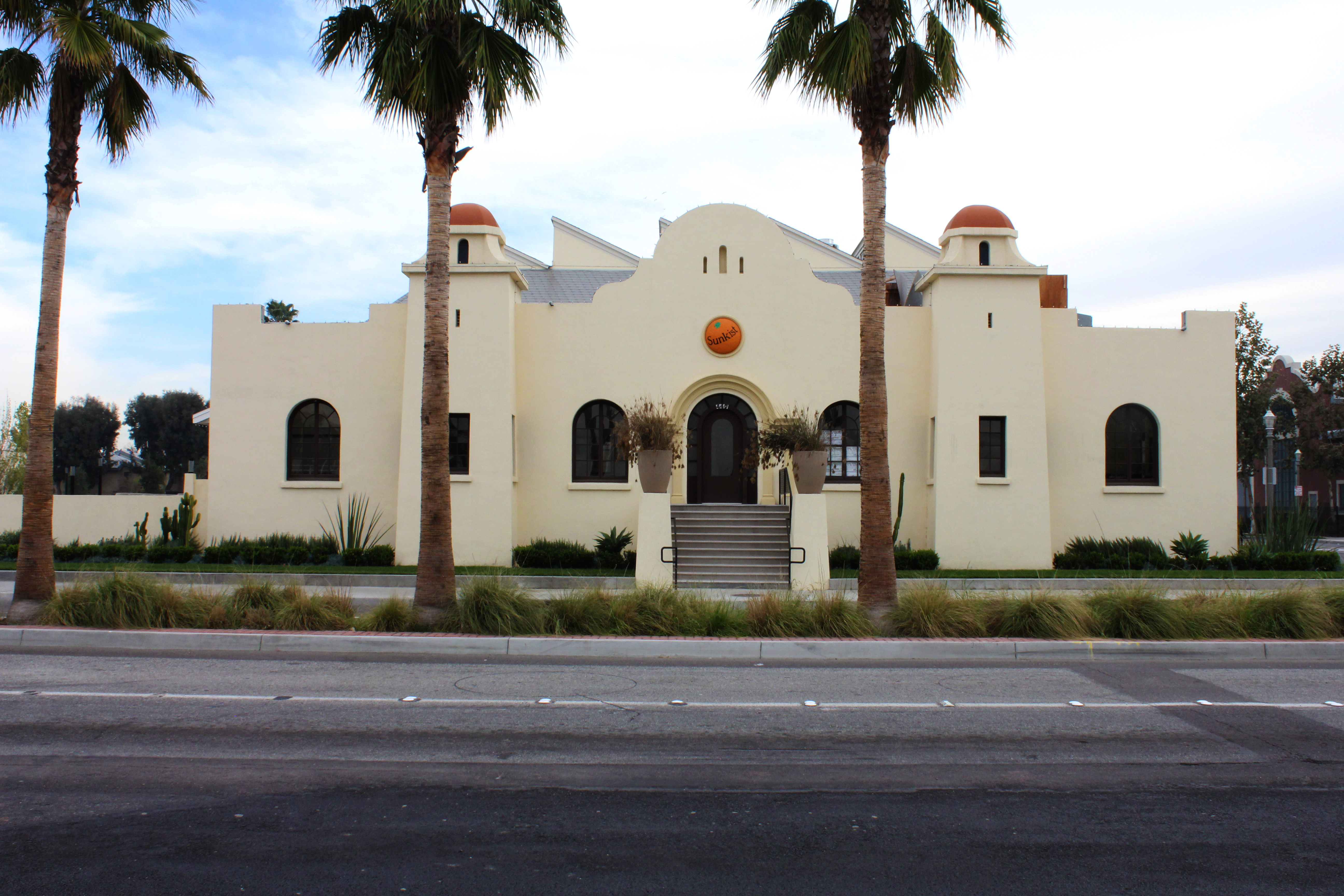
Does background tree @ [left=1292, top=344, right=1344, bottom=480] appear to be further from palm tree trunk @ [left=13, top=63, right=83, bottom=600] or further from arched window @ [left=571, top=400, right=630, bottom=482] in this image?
palm tree trunk @ [left=13, top=63, right=83, bottom=600]

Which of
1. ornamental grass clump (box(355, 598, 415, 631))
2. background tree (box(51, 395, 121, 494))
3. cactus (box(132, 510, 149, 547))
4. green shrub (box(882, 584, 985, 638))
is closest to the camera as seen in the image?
green shrub (box(882, 584, 985, 638))

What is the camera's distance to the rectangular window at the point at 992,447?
19000mm

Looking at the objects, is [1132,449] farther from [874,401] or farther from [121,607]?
[121,607]

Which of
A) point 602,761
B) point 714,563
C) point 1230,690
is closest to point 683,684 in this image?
point 602,761

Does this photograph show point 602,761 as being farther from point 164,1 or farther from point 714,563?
point 164,1

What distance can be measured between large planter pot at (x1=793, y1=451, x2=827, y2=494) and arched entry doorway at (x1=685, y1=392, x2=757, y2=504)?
3707mm

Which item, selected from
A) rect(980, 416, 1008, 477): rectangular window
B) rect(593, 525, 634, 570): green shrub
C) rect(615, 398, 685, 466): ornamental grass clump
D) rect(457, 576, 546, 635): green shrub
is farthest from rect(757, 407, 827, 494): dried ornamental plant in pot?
rect(457, 576, 546, 635): green shrub

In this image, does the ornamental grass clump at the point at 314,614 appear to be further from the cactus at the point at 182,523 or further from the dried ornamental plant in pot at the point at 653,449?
the cactus at the point at 182,523

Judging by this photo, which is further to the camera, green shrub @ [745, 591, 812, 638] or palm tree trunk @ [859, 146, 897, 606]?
palm tree trunk @ [859, 146, 897, 606]

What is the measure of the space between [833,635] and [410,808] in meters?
6.64

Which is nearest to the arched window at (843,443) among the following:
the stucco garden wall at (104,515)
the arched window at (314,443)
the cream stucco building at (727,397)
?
the cream stucco building at (727,397)

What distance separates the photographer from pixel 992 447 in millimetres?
19016

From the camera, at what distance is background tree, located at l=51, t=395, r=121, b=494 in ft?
186

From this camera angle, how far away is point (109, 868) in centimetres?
399
